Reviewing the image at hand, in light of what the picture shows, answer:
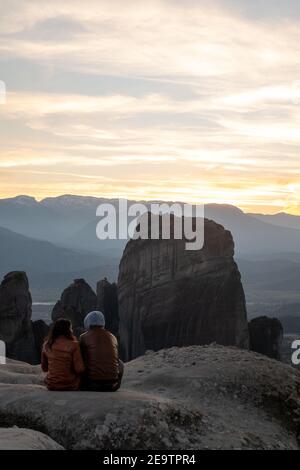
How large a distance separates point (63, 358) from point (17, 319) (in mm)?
75059

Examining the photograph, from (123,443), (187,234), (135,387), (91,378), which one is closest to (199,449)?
(123,443)

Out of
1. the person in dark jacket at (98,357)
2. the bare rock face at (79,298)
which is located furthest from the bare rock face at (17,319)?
the person in dark jacket at (98,357)

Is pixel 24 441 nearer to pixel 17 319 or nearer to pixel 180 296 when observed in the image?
pixel 17 319

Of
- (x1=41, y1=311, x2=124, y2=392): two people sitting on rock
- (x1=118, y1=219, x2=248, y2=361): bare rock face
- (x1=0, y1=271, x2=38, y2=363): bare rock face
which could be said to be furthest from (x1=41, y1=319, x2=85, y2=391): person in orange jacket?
(x1=118, y1=219, x2=248, y2=361): bare rock face

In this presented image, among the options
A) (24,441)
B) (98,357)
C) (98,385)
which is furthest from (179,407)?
(24,441)

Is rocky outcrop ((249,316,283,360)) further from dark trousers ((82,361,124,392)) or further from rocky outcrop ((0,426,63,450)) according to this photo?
rocky outcrop ((0,426,63,450))

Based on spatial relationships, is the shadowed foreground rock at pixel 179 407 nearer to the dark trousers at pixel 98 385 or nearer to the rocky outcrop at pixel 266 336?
the dark trousers at pixel 98 385

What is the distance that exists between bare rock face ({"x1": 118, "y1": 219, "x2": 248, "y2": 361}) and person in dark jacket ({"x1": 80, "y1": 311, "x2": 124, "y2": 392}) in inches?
3484

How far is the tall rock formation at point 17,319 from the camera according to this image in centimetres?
9125

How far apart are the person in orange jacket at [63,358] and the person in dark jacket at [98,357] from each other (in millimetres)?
294

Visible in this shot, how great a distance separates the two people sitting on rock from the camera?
20141mm

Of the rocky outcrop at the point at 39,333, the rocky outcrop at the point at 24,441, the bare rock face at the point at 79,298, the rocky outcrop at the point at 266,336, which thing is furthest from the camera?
the bare rock face at the point at 79,298

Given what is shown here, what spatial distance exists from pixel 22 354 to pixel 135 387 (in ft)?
232

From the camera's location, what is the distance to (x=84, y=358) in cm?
2039
